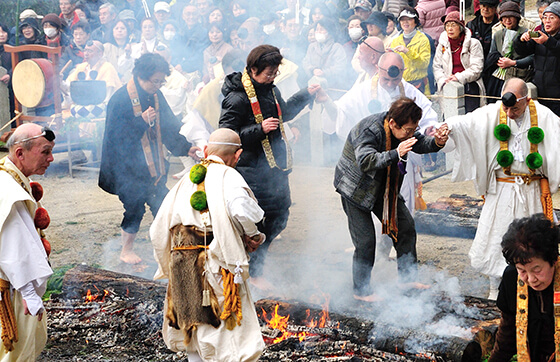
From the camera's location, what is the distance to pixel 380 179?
5246 millimetres

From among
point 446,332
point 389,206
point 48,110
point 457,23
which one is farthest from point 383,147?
point 48,110

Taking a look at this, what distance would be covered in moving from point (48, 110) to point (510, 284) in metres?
9.54

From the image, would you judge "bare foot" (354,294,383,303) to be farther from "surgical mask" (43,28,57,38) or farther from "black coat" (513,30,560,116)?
"surgical mask" (43,28,57,38)

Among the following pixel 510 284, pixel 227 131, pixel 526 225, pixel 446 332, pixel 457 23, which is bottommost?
pixel 446 332

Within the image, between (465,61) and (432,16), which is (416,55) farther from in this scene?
(432,16)

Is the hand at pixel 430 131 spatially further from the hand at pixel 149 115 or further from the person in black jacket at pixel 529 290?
the hand at pixel 149 115

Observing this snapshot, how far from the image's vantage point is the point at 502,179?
17.3 ft

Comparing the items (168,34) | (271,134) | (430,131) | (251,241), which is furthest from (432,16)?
(251,241)

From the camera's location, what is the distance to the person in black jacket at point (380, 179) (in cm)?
497

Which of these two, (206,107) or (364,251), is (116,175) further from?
(364,251)

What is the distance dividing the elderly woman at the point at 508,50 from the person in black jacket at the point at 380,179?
4056 mm

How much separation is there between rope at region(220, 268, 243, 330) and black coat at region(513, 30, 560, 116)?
5836 mm

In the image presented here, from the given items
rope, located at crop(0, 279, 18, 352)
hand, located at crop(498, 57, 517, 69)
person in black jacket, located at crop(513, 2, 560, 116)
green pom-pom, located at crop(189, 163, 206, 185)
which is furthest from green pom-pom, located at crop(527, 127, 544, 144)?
hand, located at crop(498, 57, 517, 69)

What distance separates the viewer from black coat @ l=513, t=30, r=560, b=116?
8211 mm
